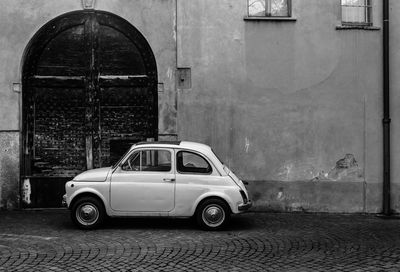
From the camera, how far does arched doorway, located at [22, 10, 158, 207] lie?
11.6m

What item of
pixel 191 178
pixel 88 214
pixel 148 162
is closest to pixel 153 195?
pixel 148 162

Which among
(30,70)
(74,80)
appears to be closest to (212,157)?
(74,80)

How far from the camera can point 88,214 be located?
891 centimetres

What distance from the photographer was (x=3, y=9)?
11375 mm

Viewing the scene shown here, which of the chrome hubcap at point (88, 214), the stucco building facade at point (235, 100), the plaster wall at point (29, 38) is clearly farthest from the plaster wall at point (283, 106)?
the chrome hubcap at point (88, 214)

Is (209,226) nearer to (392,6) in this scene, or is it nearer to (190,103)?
(190,103)

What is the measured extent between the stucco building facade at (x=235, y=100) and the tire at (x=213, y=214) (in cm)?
260

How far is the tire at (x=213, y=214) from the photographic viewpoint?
8.93 metres

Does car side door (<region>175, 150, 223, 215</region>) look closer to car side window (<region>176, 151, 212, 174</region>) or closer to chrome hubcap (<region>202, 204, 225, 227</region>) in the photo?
car side window (<region>176, 151, 212, 174</region>)

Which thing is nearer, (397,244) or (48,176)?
(397,244)

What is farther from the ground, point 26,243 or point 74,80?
point 74,80

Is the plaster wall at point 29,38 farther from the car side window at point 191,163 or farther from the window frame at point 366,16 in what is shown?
the window frame at point 366,16

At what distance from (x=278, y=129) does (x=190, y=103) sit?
7.18 feet

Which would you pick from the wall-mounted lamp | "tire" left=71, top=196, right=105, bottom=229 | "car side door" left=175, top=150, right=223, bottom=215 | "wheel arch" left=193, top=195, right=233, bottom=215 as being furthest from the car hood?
the wall-mounted lamp
